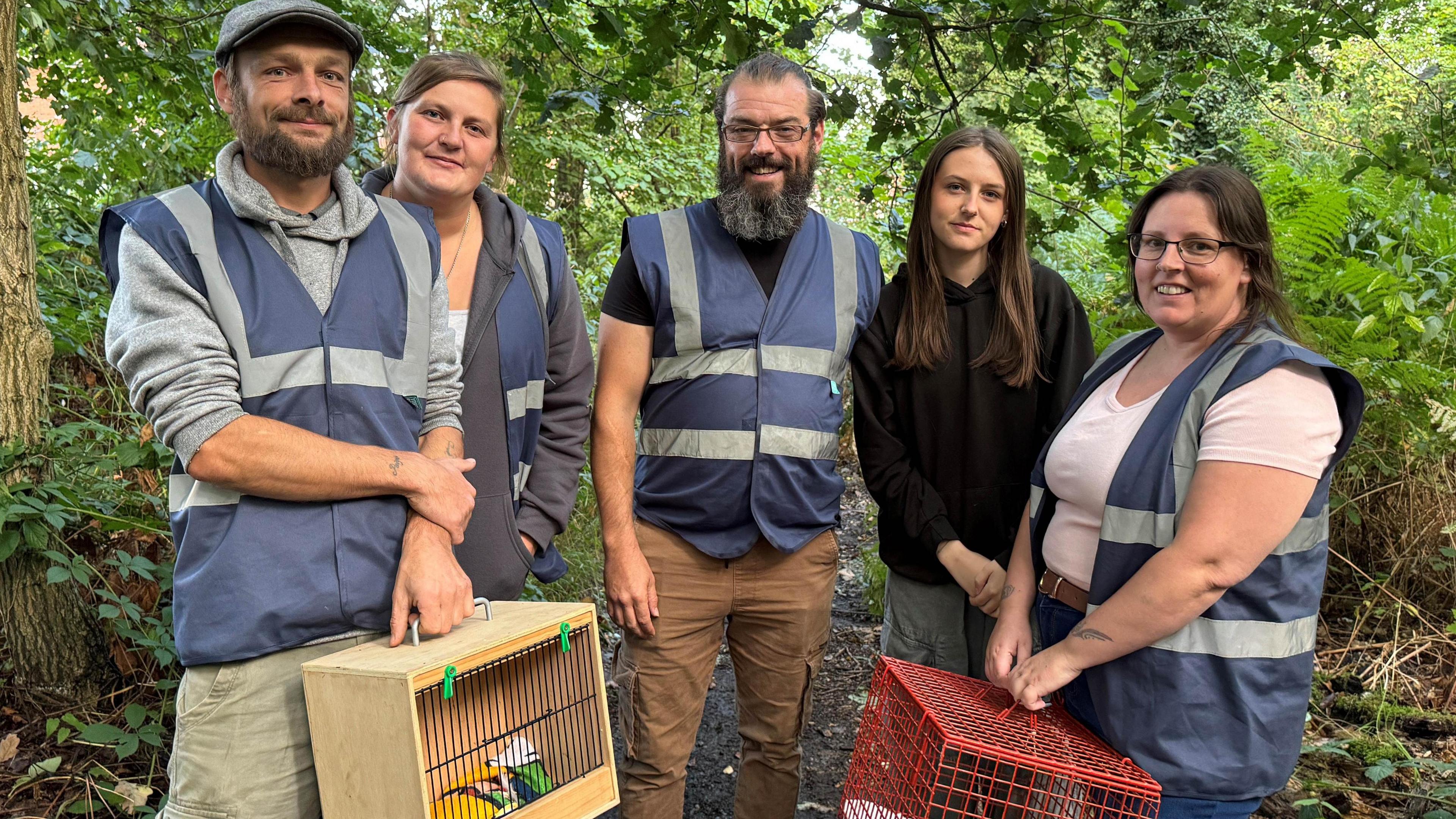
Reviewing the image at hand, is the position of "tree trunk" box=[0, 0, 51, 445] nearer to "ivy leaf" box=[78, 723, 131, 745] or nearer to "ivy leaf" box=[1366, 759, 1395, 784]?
"ivy leaf" box=[78, 723, 131, 745]

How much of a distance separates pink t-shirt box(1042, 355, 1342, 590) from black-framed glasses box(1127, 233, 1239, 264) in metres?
0.28

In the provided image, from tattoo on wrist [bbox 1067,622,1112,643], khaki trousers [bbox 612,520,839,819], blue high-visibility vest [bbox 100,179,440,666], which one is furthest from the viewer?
khaki trousers [bbox 612,520,839,819]

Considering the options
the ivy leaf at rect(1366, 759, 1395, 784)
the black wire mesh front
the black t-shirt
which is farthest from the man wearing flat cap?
the ivy leaf at rect(1366, 759, 1395, 784)

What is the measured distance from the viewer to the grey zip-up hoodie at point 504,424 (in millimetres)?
2424

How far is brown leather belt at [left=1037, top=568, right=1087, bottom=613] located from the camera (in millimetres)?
2082

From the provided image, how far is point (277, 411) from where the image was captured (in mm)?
1836

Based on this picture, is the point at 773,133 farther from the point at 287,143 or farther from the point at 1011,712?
the point at 1011,712

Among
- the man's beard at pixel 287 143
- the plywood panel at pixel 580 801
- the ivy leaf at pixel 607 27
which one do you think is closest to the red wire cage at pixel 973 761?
the plywood panel at pixel 580 801

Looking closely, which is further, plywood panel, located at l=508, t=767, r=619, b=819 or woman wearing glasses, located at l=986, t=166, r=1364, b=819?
plywood panel, located at l=508, t=767, r=619, b=819

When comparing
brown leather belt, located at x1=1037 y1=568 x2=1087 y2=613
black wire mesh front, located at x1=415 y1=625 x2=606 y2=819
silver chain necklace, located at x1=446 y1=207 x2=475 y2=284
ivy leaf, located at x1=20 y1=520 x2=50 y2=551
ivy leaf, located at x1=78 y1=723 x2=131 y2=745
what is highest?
silver chain necklace, located at x1=446 y1=207 x2=475 y2=284

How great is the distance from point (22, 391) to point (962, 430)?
9.93 feet

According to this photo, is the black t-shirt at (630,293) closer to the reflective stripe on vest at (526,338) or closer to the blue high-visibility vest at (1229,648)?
the reflective stripe on vest at (526,338)

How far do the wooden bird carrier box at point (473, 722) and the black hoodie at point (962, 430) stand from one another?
1.01m

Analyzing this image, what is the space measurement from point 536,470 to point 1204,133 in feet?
48.3
